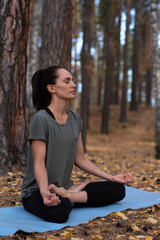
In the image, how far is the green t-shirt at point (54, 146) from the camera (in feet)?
12.2

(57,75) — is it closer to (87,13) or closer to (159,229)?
(159,229)

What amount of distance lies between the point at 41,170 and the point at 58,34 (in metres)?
4.99

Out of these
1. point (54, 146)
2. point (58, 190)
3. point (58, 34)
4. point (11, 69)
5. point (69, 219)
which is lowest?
point (69, 219)

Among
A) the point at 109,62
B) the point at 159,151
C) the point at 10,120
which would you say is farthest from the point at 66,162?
the point at 109,62

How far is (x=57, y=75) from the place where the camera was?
12.8 ft

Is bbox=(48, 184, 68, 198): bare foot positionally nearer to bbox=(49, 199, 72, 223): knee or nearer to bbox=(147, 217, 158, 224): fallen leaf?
bbox=(49, 199, 72, 223): knee

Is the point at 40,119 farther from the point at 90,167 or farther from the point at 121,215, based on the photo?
the point at 121,215

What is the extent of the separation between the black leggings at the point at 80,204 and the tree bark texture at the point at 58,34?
429 cm

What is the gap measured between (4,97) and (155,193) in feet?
9.91

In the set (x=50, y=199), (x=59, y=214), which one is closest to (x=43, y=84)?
(x=50, y=199)

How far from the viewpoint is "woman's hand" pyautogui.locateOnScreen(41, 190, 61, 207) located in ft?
11.0

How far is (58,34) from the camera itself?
791cm

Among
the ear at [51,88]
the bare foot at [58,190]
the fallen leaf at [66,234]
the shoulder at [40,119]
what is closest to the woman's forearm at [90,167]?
the bare foot at [58,190]

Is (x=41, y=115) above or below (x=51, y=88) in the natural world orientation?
below
